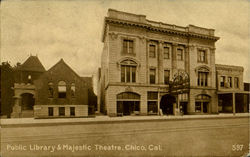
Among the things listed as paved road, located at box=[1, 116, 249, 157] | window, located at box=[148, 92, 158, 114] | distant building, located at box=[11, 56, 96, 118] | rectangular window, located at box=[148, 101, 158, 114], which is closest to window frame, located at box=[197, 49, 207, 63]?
window, located at box=[148, 92, 158, 114]

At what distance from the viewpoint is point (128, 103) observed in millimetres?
18234

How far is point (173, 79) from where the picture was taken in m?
19.3

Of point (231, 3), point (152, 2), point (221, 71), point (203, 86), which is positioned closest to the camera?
point (152, 2)

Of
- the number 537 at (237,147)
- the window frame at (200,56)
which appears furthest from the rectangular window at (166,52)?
the number 537 at (237,147)

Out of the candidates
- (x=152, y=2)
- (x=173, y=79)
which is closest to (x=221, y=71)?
(x=173, y=79)

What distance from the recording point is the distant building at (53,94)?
16.0 m

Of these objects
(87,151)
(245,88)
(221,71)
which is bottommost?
(87,151)

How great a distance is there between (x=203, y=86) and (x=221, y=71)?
4.30m

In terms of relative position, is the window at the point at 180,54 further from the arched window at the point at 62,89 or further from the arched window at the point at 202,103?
the arched window at the point at 62,89

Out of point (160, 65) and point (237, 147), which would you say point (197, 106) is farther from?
A: point (237, 147)

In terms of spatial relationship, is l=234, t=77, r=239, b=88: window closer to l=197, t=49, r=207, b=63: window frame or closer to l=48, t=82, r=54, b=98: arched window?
l=197, t=49, r=207, b=63: window frame

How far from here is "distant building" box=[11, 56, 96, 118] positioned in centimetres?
1600

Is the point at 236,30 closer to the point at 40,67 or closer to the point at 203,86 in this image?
the point at 203,86

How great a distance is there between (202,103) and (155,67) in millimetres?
7665
